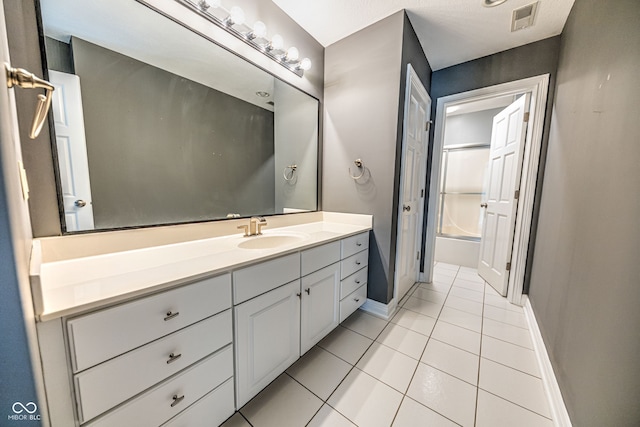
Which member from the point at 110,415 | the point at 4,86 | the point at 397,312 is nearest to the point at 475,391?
the point at 397,312

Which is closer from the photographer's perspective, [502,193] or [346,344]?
[346,344]

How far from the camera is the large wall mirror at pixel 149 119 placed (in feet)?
2.86

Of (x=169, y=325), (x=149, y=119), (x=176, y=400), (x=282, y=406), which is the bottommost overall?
(x=282, y=406)

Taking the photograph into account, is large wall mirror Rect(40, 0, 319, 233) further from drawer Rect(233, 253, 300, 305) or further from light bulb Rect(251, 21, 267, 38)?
drawer Rect(233, 253, 300, 305)

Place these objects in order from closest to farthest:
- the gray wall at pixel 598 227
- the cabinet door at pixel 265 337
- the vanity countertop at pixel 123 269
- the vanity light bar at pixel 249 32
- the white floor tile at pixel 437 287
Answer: the vanity countertop at pixel 123 269
the gray wall at pixel 598 227
the cabinet door at pixel 265 337
the vanity light bar at pixel 249 32
the white floor tile at pixel 437 287

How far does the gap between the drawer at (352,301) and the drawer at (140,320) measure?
97cm

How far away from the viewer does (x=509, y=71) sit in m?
2.01

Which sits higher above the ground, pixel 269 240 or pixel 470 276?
pixel 269 240

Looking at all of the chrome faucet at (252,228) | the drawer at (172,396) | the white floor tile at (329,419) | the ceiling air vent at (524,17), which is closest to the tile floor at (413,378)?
the white floor tile at (329,419)

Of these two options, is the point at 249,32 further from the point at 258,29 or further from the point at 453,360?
the point at 453,360

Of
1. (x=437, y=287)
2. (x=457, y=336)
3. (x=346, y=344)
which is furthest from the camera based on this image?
(x=437, y=287)

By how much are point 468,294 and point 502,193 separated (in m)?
1.13

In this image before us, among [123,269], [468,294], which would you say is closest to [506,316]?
[468,294]

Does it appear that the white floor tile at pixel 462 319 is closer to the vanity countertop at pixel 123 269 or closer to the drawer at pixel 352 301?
the drawer at pixel 352 301
